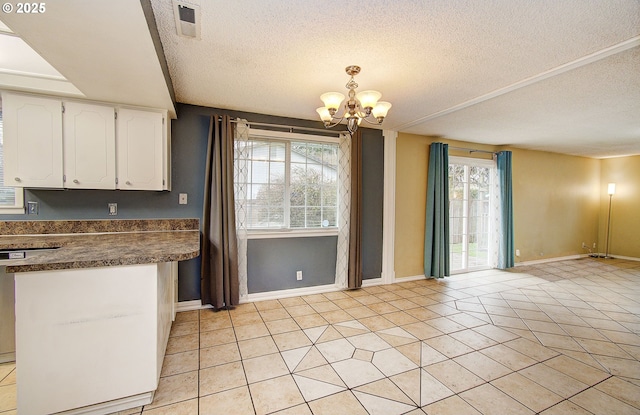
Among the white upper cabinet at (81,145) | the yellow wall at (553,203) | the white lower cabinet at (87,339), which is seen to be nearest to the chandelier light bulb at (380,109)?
the white lower cabinet at (87,339)

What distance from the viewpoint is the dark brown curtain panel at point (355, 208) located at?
12.8 ft

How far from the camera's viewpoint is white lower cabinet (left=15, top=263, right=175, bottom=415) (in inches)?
59.6

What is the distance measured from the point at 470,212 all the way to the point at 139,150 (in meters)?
5.35

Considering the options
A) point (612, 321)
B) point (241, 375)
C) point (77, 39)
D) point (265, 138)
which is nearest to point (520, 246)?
point (612, 321)

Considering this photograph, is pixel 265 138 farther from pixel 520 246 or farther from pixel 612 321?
pixel 520 246

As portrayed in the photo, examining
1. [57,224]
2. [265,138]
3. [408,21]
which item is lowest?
[57,224]

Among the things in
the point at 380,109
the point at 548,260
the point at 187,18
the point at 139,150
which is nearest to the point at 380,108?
the point at 380,109

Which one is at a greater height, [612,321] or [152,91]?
[152,91]

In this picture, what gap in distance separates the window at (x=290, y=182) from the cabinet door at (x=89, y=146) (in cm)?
139

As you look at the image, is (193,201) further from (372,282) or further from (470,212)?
(470,212)

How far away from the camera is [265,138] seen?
3535 millimetres

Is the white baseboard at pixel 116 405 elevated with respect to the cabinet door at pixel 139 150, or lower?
lower

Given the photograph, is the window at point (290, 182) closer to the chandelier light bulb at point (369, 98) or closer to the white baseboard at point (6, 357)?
the chandelier light bulb at point (369, 98)

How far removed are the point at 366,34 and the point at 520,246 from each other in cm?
585
